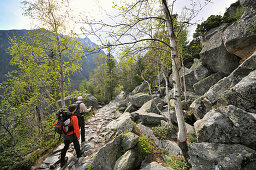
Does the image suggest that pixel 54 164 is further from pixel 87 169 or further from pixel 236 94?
pixel 236 94

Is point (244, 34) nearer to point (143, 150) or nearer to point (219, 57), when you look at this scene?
point (219, 57)

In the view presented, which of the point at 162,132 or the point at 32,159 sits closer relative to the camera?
the point at 32,159

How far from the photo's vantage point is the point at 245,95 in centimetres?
425

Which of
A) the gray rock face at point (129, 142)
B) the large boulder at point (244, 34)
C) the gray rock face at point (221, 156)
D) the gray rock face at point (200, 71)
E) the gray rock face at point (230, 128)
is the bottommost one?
the gray rock face at point (129, 142)

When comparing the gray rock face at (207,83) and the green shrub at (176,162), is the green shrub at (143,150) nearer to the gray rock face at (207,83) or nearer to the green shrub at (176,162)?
the green shrub at (176,162)

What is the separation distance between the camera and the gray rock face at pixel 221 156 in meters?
2.59

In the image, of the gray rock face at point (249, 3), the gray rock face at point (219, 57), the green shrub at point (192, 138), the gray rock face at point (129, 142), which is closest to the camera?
the gray rock face at point (129, 142)

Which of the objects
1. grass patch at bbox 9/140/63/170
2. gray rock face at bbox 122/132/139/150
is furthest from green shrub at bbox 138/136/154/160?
grass patch at bbox 9/140/63/170

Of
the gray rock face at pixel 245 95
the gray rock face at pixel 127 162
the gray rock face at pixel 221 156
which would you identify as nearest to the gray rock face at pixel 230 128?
the gray rock face at pixel 221 156

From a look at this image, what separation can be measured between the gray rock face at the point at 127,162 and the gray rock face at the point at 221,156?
2135mm

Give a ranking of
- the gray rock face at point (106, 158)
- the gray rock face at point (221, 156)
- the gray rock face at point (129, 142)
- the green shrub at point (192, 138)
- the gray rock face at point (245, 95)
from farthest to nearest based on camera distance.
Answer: the green shrub at point (192, 138)
the gray rock face at point (129, 142)
the gray rock face at point (245, 95)
the gray rock face at point (106, 158)
the gray rock face at point (221, 156)

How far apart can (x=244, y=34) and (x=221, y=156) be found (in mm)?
9631

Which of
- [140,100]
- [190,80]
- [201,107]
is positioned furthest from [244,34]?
[140,100]

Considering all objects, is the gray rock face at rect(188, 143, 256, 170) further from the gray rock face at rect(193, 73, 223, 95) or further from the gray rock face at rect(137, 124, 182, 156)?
the gray rock face at rect(193, 73, 223, 95)
